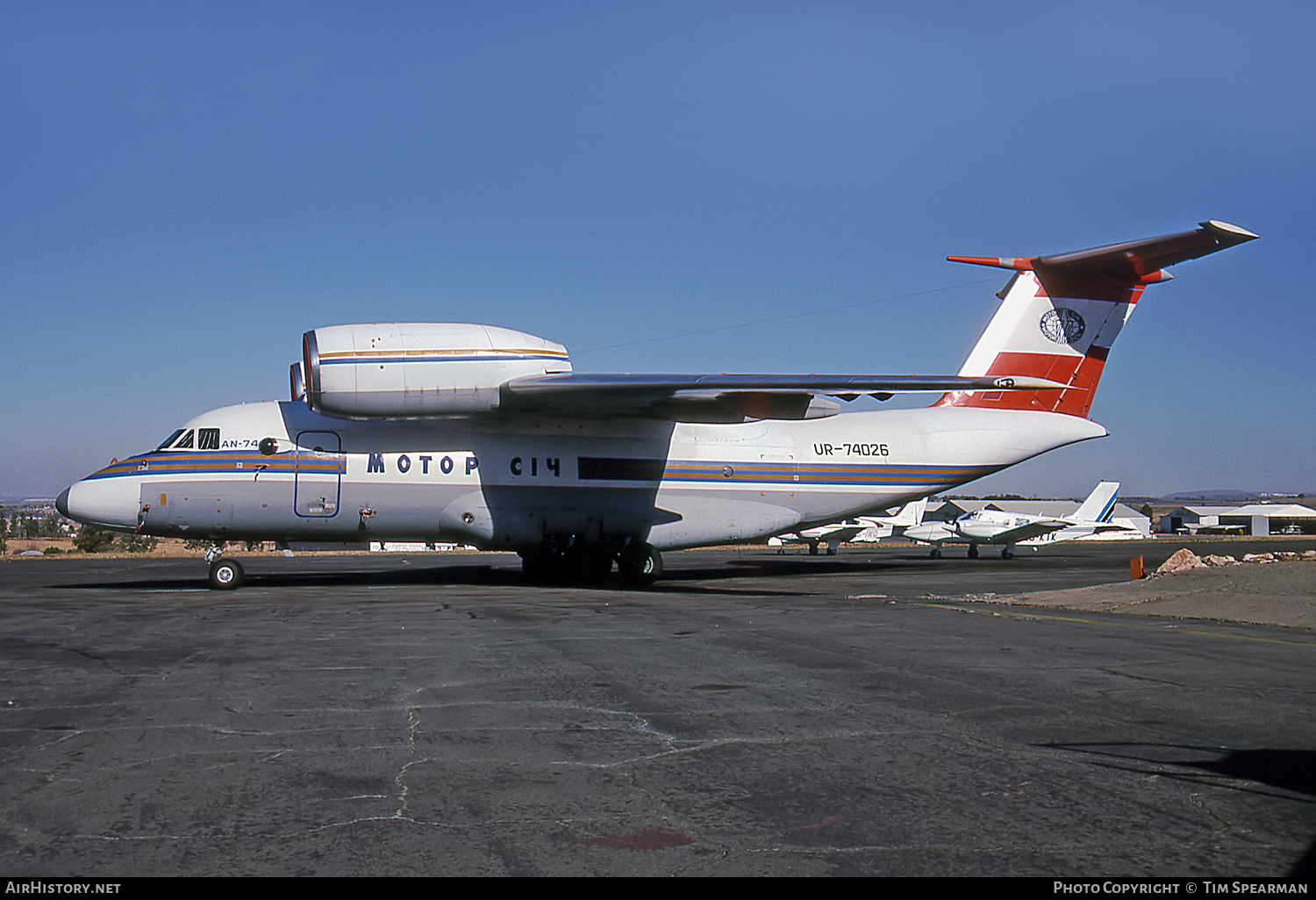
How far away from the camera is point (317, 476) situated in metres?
20.2

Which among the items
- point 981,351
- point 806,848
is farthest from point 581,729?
point 981,351

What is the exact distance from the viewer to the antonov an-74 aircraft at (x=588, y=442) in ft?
63.5

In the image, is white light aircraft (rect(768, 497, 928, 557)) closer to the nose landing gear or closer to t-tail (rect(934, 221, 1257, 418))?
t-tail (rect(934, 221, 1257, 418))

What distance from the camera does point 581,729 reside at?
608cm

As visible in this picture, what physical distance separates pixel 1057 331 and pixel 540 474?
13237 millimetres

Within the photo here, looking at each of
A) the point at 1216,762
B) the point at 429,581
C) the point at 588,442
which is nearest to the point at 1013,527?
the point at 588,442

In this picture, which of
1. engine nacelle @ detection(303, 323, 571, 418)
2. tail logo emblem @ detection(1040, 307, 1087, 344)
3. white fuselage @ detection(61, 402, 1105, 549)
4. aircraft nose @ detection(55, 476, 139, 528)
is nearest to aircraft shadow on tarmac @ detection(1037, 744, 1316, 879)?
engine nacelle @ detection(303, 323, 571, 418)

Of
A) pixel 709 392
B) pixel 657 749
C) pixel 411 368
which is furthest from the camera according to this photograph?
pixel 709 392

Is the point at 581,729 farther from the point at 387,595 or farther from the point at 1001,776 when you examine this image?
the point at 387,595

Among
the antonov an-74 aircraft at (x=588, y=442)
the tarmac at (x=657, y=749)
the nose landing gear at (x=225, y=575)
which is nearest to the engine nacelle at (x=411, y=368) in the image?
the antonov an-74 aircraft at (x=588, y=442)

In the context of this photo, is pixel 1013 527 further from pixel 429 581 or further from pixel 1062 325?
pixel 429 581

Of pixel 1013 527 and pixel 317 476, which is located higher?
pixel 317 476

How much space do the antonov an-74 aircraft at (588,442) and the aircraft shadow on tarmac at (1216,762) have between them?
503 inches

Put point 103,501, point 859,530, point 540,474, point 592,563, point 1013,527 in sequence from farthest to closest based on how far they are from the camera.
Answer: point 859,530
point 1013,527
point 592,563
point 540,474
point 103,501
